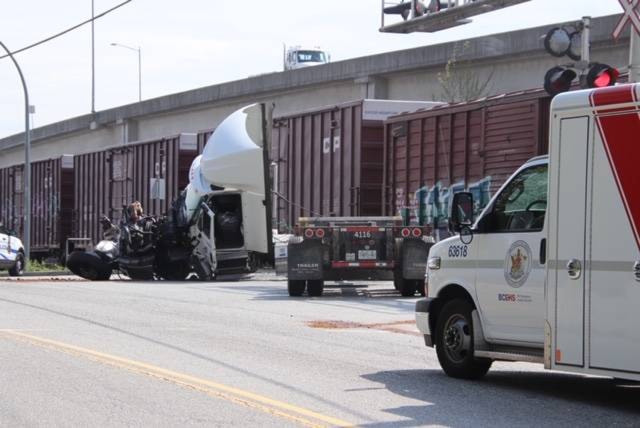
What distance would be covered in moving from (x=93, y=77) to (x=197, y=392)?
Result: 5830cm

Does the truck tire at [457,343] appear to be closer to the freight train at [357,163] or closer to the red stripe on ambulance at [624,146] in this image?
the red stripe on ambulance at [624,146]

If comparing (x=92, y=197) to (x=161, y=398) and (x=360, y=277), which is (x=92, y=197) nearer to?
(x=360, y=277)

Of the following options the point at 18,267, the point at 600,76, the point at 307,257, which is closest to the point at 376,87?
the point at 18,267

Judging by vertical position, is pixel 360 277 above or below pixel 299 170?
below

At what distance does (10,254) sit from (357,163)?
11.3 m

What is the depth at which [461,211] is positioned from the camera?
1027cm

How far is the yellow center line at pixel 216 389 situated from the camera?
8.27 m

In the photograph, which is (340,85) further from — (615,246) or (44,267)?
(615,246)

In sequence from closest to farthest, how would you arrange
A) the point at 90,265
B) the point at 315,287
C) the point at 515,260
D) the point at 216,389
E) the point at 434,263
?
the point at 216,389 → the point at 515,260 → the point at 434,263 → the point at 315,287 → the point at 90,265

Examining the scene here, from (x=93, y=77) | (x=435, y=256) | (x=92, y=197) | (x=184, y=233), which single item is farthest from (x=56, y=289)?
(x=93, y=77)

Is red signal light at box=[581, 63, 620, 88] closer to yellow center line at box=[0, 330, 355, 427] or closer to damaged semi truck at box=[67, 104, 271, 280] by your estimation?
yellow center line at box=[0, 330, 355, 427]

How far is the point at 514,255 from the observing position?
9695 mm

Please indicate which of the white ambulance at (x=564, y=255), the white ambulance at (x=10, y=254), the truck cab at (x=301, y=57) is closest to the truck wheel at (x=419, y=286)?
the white ambulance at (x=564, y=255)

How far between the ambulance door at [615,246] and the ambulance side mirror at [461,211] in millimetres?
1632
